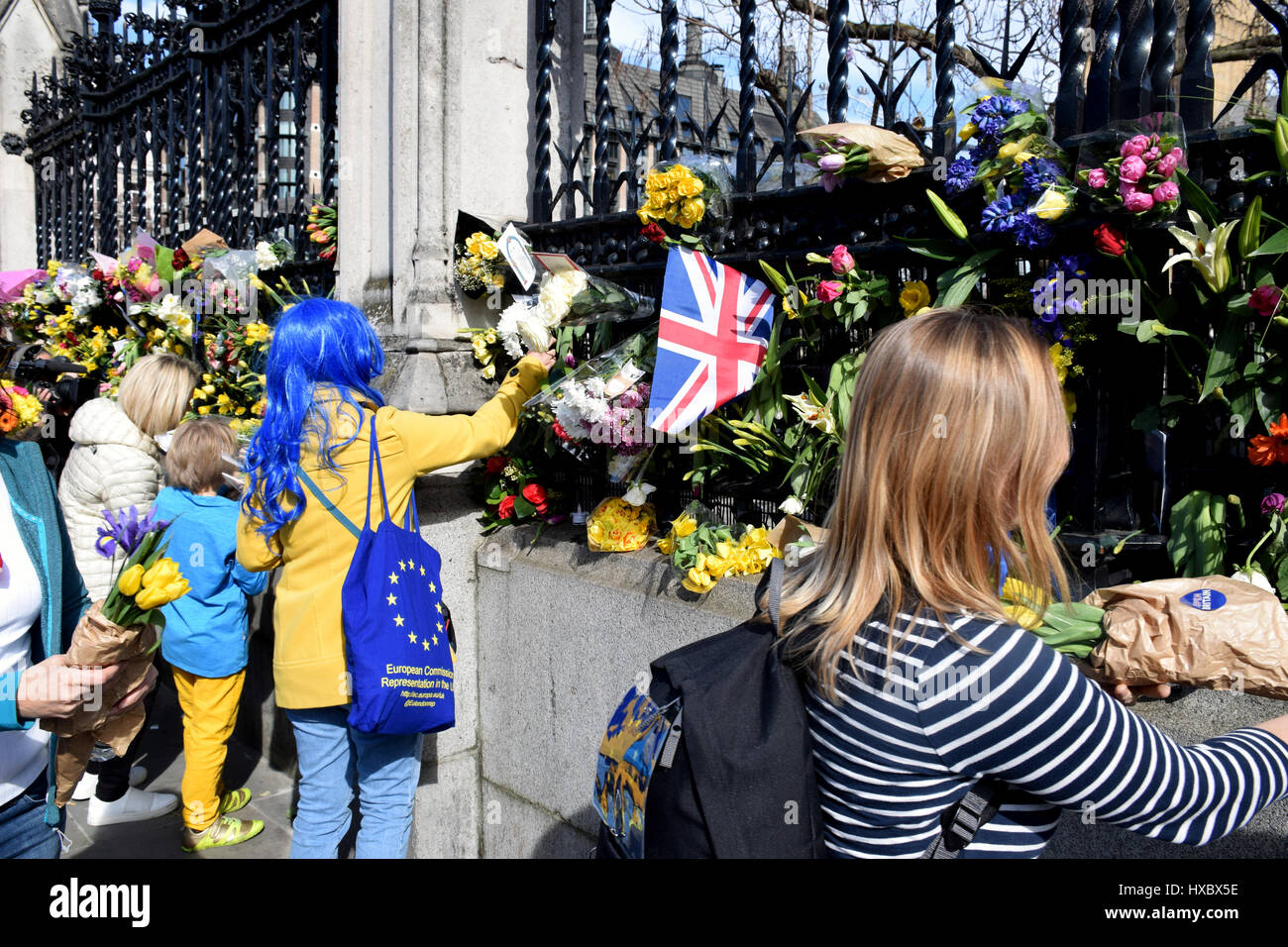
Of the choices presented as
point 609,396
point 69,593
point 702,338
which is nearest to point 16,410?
point 69,593

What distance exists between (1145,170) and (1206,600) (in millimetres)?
953

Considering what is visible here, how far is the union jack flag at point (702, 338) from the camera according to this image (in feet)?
9.15

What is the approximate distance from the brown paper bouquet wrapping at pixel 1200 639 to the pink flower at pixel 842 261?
1251mm

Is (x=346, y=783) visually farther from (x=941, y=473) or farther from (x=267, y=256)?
(x=267, y=256)

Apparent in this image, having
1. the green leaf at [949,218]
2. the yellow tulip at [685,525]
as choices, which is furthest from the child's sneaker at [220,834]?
the green leaf at [949,218]

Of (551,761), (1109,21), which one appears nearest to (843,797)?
(1109,21)

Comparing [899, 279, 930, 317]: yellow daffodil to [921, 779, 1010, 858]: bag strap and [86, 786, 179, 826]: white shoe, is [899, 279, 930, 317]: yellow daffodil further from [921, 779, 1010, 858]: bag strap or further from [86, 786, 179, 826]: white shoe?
[86, 786, 179, 826]: white shoe

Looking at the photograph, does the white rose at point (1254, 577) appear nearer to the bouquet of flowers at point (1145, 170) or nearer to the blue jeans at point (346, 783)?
the bouquet of flowers at point (1145, 170)

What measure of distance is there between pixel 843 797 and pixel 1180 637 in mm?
716

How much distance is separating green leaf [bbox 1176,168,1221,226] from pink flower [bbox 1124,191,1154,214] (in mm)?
81

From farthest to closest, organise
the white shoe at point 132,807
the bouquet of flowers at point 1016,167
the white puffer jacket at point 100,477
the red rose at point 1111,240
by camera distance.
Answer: the white shoe at point 132,807, the white puffer jacket at point 100,477, the bouquet of flowers at point 1016,167, the red rose at point 1111,240

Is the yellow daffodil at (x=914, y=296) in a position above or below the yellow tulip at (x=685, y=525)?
above

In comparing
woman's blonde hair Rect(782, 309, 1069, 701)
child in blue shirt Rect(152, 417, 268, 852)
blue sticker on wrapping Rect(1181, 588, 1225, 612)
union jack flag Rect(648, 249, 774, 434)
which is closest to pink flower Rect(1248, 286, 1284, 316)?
blue sticker on wrapping Rect(1181, 588, 1225, 612)

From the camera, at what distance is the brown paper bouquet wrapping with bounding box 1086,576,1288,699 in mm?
1598
